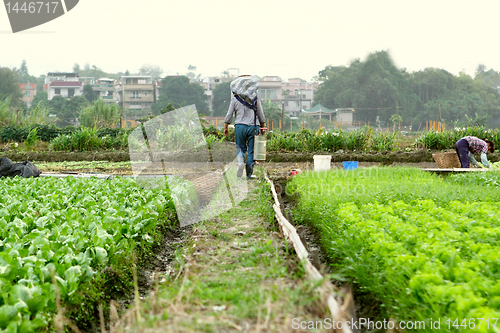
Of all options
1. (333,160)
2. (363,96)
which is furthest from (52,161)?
(363,96)

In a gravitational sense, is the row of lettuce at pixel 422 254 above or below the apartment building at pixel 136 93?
below

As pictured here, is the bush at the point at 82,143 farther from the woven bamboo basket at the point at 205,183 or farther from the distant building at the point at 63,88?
the distant building at the point at 63,88

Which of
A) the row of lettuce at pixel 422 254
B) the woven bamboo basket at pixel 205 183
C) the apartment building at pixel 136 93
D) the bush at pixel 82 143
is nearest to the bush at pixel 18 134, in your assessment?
the bush at pixel 82 143

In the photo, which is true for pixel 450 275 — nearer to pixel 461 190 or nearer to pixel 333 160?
pixel 461 190

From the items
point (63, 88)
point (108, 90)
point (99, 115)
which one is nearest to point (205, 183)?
point (99, 115)

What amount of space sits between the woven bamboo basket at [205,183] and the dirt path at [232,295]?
2.26 meters

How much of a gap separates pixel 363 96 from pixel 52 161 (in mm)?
41233

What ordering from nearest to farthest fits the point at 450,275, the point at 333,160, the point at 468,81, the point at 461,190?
the point at 450,275
the point at 461,190
the point at 333,160
the point at 468,81

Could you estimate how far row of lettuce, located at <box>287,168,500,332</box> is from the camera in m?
1.97

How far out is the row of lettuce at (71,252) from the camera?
208 cm

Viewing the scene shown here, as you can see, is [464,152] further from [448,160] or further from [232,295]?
[232,295]

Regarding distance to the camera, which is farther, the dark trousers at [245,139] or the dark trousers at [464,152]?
the dark trousers at [464,152]

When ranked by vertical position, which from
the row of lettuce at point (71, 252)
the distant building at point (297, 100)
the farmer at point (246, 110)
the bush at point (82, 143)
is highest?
the distant building at point (297, 100)

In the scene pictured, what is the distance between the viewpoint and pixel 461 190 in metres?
5.50
